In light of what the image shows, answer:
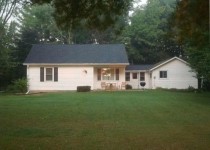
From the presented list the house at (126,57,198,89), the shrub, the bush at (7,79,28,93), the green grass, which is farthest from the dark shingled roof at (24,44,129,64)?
the green grass

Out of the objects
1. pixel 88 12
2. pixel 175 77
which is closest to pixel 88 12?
pixel 88 12

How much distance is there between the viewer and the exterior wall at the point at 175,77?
143 feet

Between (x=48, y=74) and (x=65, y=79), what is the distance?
6.02ft

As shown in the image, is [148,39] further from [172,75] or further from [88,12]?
[88,12]

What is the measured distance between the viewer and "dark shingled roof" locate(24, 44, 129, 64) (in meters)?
41.1

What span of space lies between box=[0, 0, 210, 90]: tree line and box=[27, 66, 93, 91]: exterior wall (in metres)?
2.97

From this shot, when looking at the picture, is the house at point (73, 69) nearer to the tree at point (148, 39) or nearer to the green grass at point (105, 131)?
the tree at point (148, 39)

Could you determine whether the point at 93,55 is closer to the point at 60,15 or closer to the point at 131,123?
the point at 131,123

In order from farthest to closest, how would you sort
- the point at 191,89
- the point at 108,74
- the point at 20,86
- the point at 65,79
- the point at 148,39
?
the point at 148,39
the point at 108,74
the point at 65,79
the point at 191,89
the point at 20,86

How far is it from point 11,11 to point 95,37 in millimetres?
25815

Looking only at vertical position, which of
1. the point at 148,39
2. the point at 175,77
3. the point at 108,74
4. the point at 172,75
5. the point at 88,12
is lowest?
the point at 175,77

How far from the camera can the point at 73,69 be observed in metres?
40.7

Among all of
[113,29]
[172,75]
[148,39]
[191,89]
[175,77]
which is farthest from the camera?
[148,39]

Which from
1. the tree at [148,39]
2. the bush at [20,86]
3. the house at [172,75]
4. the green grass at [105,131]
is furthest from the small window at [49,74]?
the green grass at [105,131]
